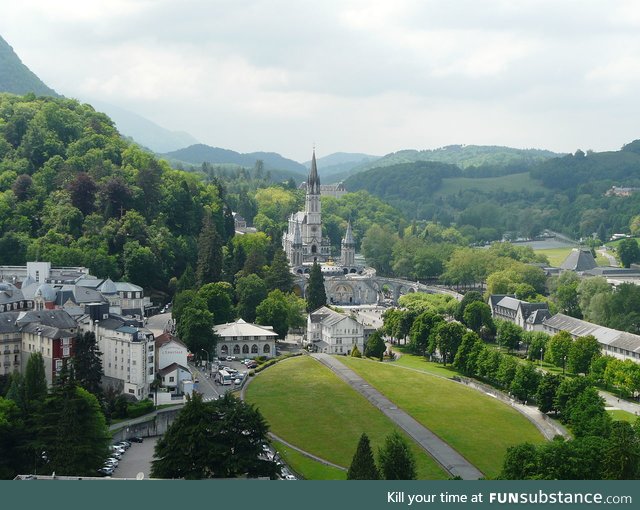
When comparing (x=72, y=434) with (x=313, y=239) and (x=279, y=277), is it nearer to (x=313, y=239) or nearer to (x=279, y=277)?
(x=279, y=277)

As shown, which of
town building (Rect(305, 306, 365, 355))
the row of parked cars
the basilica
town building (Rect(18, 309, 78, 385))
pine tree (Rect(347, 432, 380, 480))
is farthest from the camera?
the basilica

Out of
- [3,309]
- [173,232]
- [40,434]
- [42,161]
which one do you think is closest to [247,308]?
[173,232]

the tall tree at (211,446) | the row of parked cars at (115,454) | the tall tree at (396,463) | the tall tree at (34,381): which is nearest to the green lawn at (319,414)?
the tall tree at (396,463)

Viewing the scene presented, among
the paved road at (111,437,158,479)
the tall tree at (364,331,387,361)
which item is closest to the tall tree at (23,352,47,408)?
the paved road at (111,437,158,479)

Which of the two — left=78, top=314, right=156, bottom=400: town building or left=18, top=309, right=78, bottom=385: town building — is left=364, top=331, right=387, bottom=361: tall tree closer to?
left=78, top=314, right=156, bottom=400: town building

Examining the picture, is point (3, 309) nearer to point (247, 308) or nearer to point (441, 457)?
point (247, 308)

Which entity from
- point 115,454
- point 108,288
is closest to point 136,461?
point 115,454
